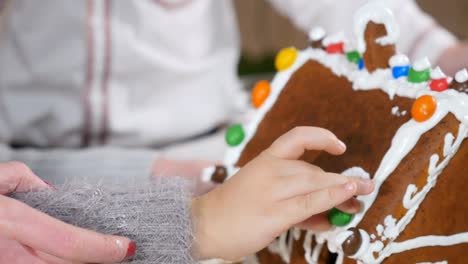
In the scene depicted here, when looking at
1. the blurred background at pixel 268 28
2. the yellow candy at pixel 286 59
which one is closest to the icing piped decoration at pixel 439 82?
the yellow candy at pixel 286 59

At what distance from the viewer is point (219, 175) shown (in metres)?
0.43

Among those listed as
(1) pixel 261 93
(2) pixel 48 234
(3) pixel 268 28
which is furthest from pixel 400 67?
(3) pixel 268 28

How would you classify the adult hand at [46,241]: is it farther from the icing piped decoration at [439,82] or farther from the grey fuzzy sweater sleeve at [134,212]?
the icing piped decoration at [439,82]

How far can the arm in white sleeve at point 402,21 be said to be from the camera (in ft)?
2.12

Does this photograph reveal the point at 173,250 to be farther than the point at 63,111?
No

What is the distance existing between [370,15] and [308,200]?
0.12 m

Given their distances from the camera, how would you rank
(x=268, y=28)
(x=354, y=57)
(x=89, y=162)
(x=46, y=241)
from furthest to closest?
(x=268, y=28), (x=89, y=162), (x=354, y=57), (x=46, y=241)

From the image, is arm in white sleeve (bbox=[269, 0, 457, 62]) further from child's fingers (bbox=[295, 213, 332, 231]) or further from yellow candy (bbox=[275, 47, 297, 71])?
child's fingers (bbox=[295, 213, 332, 231])

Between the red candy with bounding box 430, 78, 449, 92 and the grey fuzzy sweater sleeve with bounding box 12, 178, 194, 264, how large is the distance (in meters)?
0.15

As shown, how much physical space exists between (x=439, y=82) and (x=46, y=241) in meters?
0.22

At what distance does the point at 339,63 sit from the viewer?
0.42 metres

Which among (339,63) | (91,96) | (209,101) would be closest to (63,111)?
(91,96)

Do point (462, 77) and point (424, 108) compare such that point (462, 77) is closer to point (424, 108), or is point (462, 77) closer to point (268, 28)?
point (424, 108)

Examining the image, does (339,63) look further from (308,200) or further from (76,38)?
(76,38)
